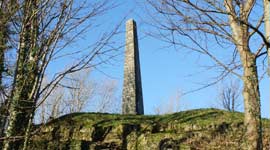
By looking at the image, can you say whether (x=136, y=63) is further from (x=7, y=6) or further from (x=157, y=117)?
(x=7, y=6)

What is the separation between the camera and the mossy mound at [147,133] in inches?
382

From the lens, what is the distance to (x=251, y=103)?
5.43 meters

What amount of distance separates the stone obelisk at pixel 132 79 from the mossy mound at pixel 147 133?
541cm

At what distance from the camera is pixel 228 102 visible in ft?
69.7

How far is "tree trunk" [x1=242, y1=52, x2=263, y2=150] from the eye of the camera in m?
5.31

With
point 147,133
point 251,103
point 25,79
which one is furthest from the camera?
point 147,133

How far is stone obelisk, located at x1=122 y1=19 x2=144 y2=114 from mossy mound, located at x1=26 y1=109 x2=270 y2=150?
17.7 ft

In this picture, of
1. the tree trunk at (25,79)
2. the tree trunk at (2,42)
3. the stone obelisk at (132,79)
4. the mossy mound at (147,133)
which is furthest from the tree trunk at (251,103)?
the stone obelisk at (132,79)

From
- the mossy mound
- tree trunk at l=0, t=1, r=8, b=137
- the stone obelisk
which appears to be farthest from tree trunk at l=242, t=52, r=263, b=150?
the stone obelisk

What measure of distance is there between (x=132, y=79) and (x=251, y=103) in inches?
452

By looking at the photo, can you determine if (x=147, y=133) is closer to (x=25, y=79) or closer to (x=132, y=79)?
(x=25, y=79)

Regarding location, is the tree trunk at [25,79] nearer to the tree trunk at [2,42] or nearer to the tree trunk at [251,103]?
the tree trunk at [2,42]

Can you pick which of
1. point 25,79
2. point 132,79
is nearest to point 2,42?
point 25,79

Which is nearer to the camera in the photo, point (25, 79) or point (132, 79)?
point (25, 79)
